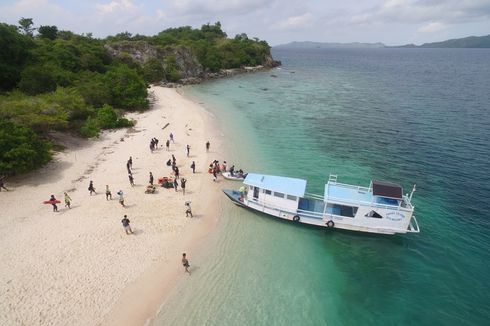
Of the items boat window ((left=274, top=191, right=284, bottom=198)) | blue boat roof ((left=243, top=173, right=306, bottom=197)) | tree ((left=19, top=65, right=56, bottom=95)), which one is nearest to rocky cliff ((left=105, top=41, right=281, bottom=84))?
tree ((left=19, top=65, right=56, bottom=95))

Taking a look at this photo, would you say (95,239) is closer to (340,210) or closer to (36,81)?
(340,210)

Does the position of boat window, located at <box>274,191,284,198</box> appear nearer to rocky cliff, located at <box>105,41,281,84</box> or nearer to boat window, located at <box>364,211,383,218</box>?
boat window, located at <box>364,211,383,218</box>

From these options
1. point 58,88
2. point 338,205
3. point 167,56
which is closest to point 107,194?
point 338,205

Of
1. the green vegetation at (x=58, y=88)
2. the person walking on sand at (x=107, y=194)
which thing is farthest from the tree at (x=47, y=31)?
the person walking on sand at (x=107, y=194)

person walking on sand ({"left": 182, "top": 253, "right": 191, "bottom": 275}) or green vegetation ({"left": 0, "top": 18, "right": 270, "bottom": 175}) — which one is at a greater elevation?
green vegetation ({"left": 0, "top": 18, "right": 270, "bottom": 175})

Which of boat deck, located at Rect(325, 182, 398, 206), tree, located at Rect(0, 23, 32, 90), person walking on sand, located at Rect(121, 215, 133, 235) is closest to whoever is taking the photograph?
person walking on sand, located at Rect(121, 215, 133, 235)

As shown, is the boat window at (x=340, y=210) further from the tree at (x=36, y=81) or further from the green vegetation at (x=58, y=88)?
Answer: the tree at (x=36, y=81)
